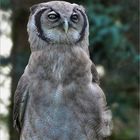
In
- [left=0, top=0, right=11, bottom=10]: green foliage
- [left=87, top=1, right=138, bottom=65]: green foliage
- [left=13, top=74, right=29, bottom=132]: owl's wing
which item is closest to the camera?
[left=13, top=74, right=29, bottom=132]: owl's wing

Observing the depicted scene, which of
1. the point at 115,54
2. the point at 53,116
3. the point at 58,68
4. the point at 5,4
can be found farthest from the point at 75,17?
the point at 5,4

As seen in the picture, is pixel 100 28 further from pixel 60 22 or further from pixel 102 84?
pixel 60 22

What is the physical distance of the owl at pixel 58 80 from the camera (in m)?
5.57

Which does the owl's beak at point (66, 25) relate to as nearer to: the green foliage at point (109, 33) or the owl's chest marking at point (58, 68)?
the owl's chest marking at point (58, 68)

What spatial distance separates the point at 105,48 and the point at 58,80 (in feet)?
9.55

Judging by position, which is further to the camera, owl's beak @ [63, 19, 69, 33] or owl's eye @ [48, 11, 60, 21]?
owl's eye @ [48, 11, 60, 21]

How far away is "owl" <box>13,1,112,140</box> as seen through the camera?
219 inches

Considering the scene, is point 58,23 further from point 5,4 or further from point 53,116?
point 5,4

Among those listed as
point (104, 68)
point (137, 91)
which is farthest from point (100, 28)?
point (137, 91)

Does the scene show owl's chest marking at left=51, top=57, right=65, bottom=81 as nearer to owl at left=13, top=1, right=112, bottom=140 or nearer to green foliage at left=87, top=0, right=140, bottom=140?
owl at left=13, top=1, right=112, bottom=140

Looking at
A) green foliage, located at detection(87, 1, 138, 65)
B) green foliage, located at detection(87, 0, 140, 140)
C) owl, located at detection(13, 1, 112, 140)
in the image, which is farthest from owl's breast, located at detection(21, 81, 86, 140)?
green foliage, located at detection(87, 1, 138, 65)

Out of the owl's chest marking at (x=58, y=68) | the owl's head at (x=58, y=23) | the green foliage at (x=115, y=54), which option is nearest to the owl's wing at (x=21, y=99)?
the owl's chest marking at (x=58, y=68)

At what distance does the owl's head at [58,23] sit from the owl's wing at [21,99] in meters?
0.38

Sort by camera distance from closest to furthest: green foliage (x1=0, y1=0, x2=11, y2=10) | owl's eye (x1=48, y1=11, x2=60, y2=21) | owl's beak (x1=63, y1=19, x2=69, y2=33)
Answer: owl's beak (x1=63, y1=19, x2=69, y2=33) < owl's eye (x1=48, y1=11, x2=60, y2=21) < green foliage (x1=0, y1=0, x2=11, y2=10)
